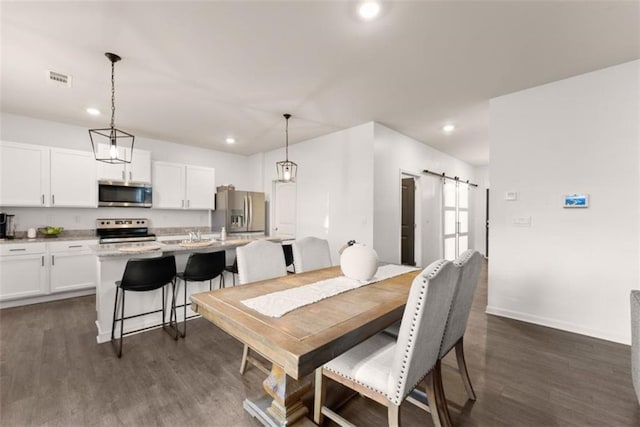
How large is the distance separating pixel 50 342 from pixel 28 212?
2543mm

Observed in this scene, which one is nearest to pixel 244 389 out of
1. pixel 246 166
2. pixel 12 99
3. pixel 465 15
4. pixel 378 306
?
pixel 378 306

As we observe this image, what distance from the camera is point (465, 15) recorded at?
1.97 meters

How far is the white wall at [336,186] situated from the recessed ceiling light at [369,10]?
7.35 ft

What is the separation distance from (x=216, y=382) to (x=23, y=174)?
13.4 feet

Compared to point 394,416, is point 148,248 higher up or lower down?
higher up

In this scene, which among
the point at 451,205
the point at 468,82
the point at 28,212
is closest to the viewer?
the point at 468,82

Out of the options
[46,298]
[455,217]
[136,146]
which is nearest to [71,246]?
[46,298]

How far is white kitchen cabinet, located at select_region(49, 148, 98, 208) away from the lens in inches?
156

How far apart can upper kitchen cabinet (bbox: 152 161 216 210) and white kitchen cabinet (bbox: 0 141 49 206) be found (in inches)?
54.8

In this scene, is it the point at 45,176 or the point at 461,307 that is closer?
the point at 461,307

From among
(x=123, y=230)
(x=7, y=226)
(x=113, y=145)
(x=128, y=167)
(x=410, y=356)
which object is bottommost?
(x=410, y=356)

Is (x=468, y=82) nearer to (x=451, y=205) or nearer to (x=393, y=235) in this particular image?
(x=393, y=235)

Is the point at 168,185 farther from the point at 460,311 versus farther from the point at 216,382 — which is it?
the point at 460,311

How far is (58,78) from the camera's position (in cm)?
284
